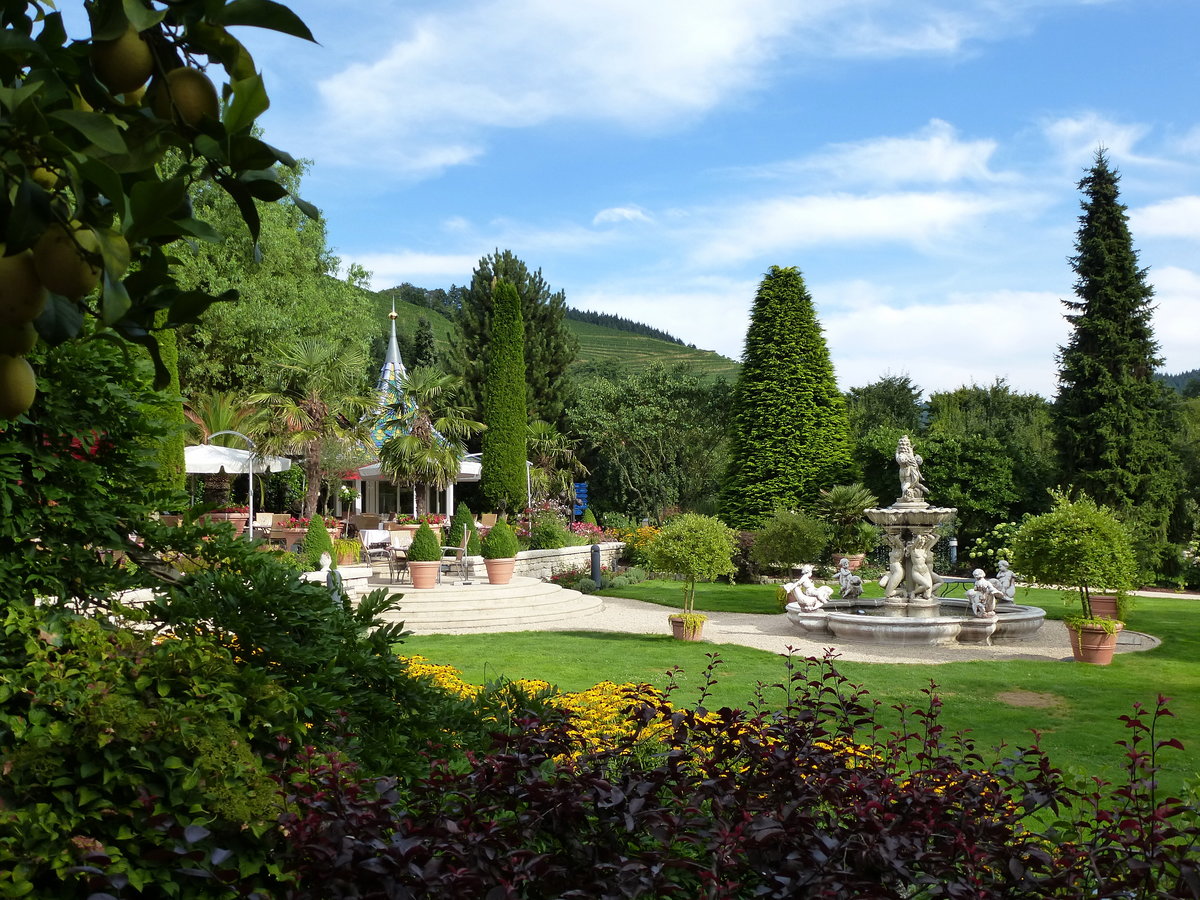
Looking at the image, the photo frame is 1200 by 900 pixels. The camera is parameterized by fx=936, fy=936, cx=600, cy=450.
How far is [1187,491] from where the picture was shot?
22.4 m

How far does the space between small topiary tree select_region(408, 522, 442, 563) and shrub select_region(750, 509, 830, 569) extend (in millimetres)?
7347

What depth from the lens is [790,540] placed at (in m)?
19.4

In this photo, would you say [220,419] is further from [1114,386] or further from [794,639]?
[1114,386]

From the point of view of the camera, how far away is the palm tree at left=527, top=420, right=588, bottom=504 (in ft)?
99.0

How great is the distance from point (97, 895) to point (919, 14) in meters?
7.24

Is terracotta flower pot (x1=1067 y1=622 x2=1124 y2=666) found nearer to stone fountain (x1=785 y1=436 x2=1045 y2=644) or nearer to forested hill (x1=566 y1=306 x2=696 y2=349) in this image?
stone fountain (x1=785 y1=436 x2=1045 y2=644)

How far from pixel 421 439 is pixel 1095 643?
15443 millimetres

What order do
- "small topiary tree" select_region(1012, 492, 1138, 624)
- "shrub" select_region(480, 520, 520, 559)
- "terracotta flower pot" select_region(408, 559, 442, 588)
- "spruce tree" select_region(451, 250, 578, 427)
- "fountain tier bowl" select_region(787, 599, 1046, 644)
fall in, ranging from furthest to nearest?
1. "spruce tree" select_region(451, 250, 578, 427)
2. "shrub" select_region(480, 520, 520, 559)
3. "terracotta flower pot" select_region(408, 559, 442, 588)
4. "fountain tier bowl" select_region(787, 599, 1046, 644)
5. "small topiary tree" select_region(1012, 492, 1138, 624)

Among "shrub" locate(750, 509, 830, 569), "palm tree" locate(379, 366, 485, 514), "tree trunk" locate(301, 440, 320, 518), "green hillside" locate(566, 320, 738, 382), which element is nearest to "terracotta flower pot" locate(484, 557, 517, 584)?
"tree trunk" locate(301, 440, 320, 518)

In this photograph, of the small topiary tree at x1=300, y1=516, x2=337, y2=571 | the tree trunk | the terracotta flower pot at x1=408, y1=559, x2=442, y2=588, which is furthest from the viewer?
the tree trunk

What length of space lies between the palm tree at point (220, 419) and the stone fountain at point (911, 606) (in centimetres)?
1230

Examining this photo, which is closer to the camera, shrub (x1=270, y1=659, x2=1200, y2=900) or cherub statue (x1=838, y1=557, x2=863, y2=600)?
shrub (x1=270, y1=659, x2=1200, y2=900)

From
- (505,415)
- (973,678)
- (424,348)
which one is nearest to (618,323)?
(424,348)

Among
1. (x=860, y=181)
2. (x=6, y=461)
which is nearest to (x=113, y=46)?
(x=6, y=461)
